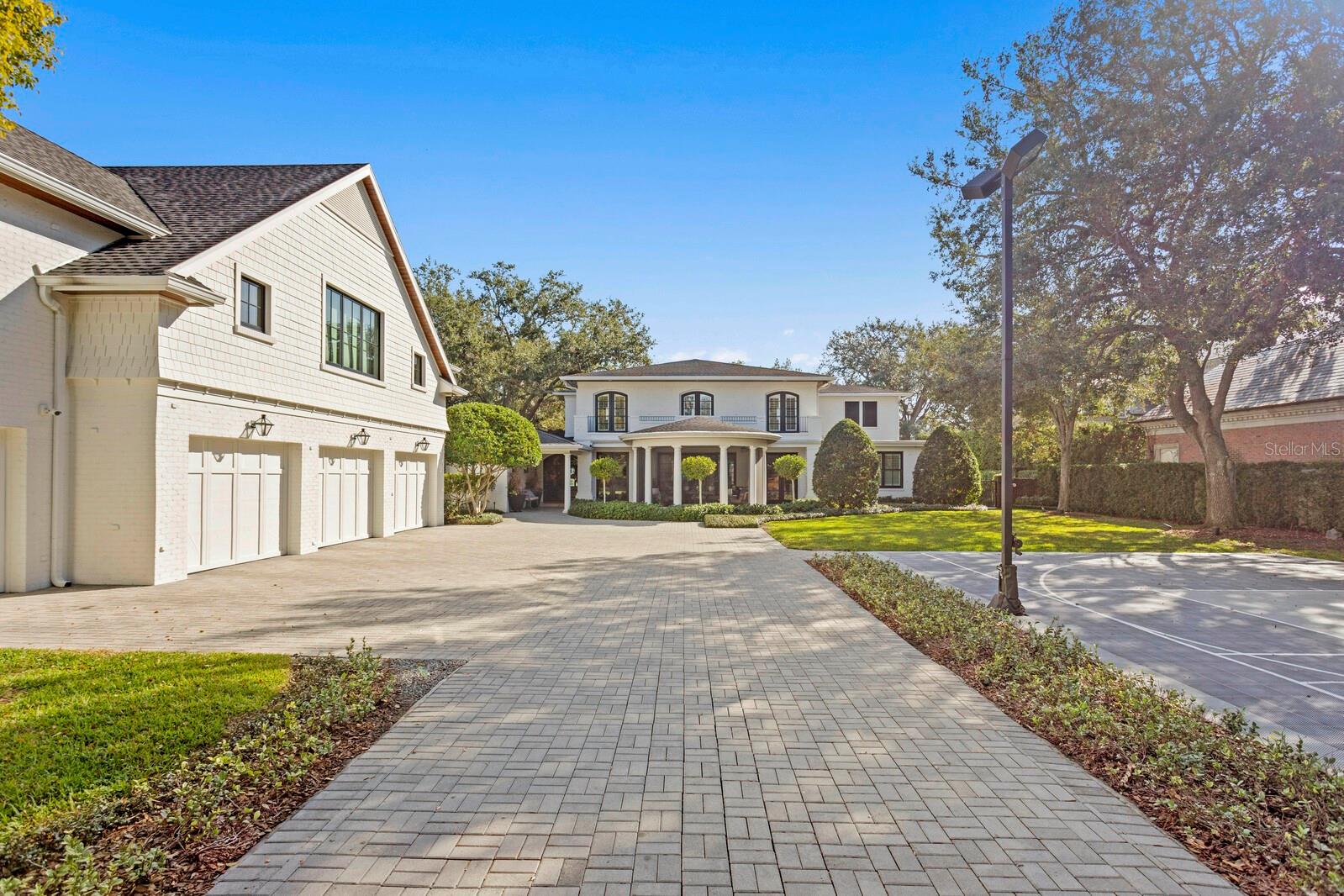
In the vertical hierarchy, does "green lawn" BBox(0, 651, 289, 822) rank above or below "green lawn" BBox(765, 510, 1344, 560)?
above

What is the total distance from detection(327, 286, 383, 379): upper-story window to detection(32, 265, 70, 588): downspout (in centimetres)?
533

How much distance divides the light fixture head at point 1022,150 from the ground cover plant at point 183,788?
8.55 m

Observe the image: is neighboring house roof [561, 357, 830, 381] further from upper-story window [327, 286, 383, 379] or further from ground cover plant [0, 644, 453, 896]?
ground cover plant [0, 644, 453, 896]

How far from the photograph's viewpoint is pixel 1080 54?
16.7m

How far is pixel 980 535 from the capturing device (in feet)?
58.2

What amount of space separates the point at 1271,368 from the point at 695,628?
26.8m

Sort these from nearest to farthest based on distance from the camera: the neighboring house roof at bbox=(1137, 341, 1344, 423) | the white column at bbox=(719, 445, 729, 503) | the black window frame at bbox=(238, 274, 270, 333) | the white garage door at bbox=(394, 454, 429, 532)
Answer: the black window frame at bbox=(238, 274, 270, 333)
the white garage door at bbox=(394, 454, 429, 532)
the neighboring house roof at bbox=(1137, 341, 1344, 423)
the white column at bbox=(719, 445, 729, 503)

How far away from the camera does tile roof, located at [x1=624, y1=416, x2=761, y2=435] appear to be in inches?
1027

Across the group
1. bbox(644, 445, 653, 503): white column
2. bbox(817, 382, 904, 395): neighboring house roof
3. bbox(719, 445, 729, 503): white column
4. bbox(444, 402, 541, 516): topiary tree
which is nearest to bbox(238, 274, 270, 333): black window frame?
bbox(444, 402, 541, 516): topiary tree

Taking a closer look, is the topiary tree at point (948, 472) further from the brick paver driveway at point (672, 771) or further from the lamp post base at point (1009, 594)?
the brick paver driveway at point (672, 771)

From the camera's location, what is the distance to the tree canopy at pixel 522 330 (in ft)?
110

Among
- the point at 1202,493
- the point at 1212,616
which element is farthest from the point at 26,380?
the point at 1202,493

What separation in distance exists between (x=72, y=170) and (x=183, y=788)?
1203cm

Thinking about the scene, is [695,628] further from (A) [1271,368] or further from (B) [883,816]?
(A) [1271,368]
